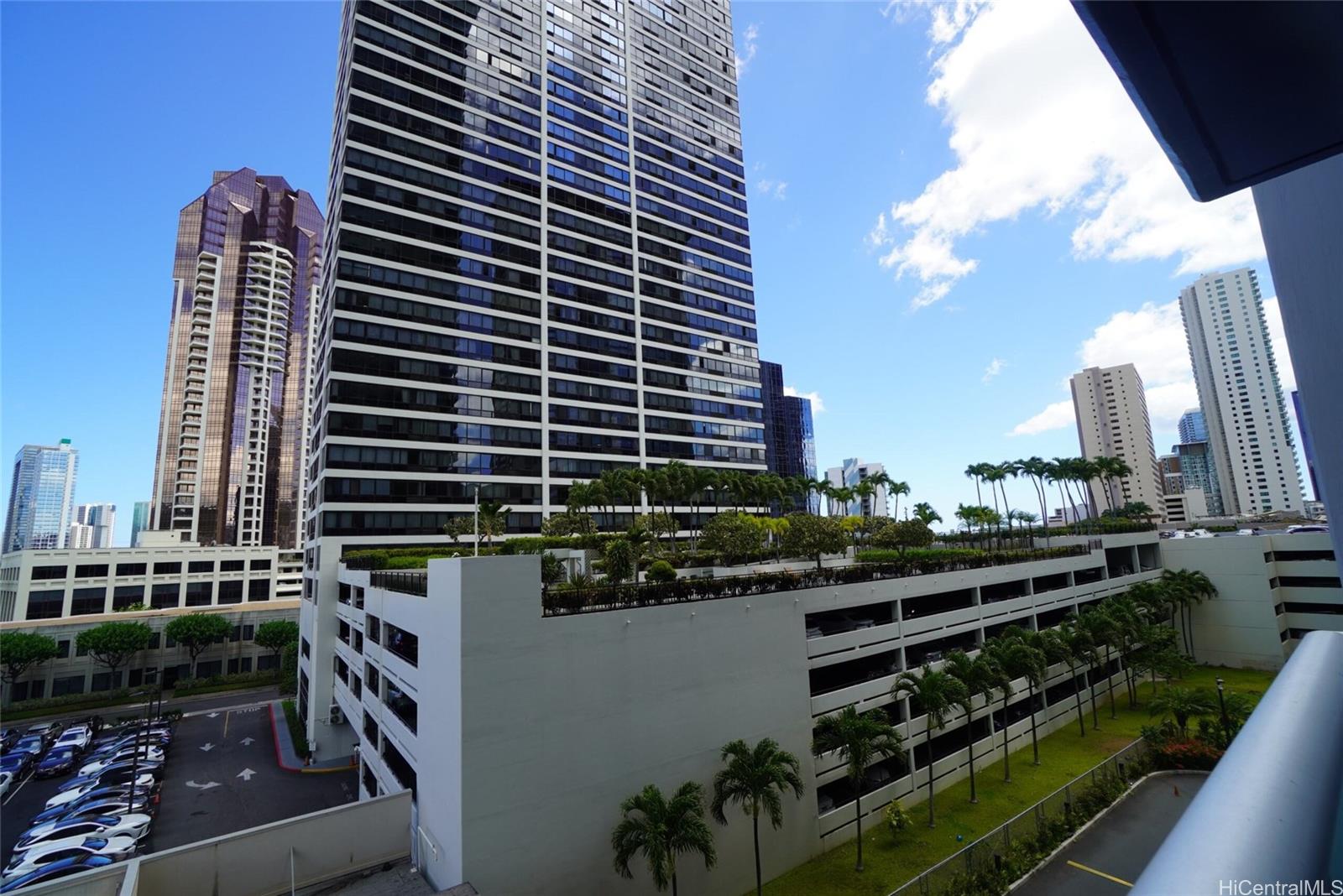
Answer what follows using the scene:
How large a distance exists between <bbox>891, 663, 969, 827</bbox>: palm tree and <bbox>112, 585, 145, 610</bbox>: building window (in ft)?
281

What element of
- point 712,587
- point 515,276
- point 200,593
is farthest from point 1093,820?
point 200,593

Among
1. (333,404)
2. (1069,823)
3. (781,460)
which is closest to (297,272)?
(333,404)

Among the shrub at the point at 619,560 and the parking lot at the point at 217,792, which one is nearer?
the shrub at the point at 619,560

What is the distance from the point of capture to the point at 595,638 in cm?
1961

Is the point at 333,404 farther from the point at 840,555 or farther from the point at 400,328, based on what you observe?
the point at 840,555

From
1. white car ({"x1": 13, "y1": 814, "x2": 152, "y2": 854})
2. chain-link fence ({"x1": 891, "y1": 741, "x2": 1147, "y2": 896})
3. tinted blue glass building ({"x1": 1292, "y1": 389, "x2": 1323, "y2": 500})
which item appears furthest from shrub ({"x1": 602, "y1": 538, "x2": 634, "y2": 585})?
white car ({"x1": 13, "y1": 814, "x2": 152, "y2": 854})

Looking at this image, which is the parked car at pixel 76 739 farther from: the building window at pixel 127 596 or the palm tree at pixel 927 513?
the palm tree at pixel 927 513

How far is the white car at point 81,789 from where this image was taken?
3131 centimetres

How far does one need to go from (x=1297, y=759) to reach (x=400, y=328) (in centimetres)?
5773

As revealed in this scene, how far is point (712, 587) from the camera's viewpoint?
23.3m

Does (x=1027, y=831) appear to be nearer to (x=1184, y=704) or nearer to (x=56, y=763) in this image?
(x=1184, y=704)

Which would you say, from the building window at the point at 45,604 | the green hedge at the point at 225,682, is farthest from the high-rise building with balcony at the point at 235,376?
the green hedge at the point at 225,682

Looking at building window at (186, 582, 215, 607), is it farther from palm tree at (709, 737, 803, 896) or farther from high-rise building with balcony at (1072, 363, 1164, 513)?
high-rise building with balcony at (1072, 363, 1164, 513)

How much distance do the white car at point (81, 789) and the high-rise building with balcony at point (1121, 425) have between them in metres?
168
